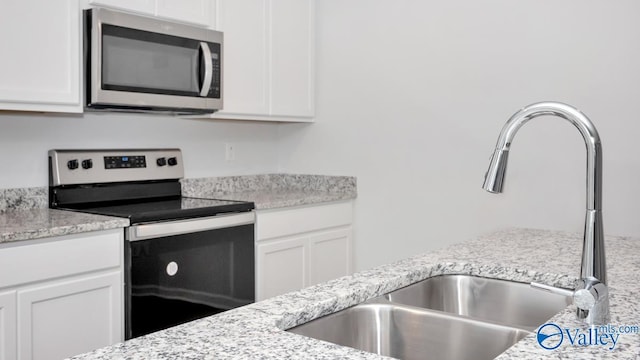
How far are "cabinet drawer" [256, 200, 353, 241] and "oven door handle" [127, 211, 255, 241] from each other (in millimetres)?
105

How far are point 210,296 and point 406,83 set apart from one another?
5.12 feet

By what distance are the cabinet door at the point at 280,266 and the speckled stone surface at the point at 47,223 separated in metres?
0.87

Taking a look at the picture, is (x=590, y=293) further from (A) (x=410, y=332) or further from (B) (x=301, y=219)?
(B) (x=301, y=219)

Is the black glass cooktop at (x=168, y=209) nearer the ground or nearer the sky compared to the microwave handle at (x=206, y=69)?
nearer the ground

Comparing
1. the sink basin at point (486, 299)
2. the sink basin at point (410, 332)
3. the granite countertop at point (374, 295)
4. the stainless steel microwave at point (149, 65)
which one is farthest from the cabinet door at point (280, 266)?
the sink basin at point (410, 332)

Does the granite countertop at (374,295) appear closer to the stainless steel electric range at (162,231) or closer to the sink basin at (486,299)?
the sink basin at (486,299)

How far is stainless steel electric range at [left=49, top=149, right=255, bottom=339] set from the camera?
234 cm

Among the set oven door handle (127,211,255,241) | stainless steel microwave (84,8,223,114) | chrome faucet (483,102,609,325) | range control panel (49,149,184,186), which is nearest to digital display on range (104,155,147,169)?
range control panel (49,149,184,186)

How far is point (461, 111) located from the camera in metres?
3.09

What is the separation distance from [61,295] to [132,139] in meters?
1.10

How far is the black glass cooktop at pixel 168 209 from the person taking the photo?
2.36 metres

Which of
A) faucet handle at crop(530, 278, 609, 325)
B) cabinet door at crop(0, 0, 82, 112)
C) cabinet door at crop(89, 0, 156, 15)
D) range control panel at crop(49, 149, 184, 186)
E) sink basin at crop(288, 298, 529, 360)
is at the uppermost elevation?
cabinet door at crop(89, 0, 156, 15)

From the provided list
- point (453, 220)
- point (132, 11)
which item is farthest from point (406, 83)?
point (132, 11)
